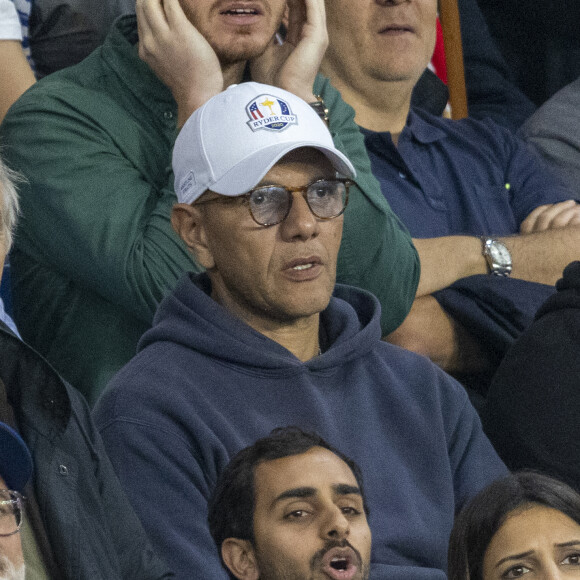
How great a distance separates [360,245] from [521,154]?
3.75 ft

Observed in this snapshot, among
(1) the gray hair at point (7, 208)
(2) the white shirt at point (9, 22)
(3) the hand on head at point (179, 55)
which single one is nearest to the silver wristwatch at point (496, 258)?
(3) the hand on head at point (179, 55)

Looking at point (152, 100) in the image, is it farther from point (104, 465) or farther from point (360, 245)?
point (104, 465)

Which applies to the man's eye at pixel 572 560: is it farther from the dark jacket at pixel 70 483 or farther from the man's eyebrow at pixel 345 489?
the dark jacket at pixel 70 483

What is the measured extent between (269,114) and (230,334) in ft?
1.33

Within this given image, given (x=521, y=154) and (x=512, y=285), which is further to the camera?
(x=521, y=154)

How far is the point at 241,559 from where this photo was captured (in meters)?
1.93

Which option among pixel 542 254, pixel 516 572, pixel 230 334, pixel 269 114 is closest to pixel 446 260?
pixel 542 254

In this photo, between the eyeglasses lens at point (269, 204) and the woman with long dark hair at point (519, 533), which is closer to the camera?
the woman with long dark hair at point (519, 533)

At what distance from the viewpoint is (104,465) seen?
1.99 metres

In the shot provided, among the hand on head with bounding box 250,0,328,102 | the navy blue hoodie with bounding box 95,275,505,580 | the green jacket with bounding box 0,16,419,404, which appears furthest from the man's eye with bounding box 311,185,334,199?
the hand on head with bounding box 250,0,328,102

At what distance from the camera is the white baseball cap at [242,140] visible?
7.77 ft

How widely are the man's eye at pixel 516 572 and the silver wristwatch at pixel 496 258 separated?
4.86ft

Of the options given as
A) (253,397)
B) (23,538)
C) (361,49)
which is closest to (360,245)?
(253,397)

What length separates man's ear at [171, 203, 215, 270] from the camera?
2.44 meters
